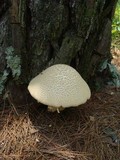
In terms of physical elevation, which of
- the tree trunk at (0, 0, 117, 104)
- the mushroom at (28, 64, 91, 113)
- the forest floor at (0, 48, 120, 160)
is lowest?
the forest floor at (0, 48, 120, 160)

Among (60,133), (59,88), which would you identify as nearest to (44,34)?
(59,88)

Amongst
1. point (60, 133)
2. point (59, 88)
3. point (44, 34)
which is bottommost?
point (60, 133)

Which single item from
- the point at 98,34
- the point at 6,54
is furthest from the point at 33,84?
the point at 98,34

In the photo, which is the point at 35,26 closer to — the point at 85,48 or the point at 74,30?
the point at 74,30

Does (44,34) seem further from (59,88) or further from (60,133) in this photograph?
(60,133)

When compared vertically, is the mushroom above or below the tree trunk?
below
